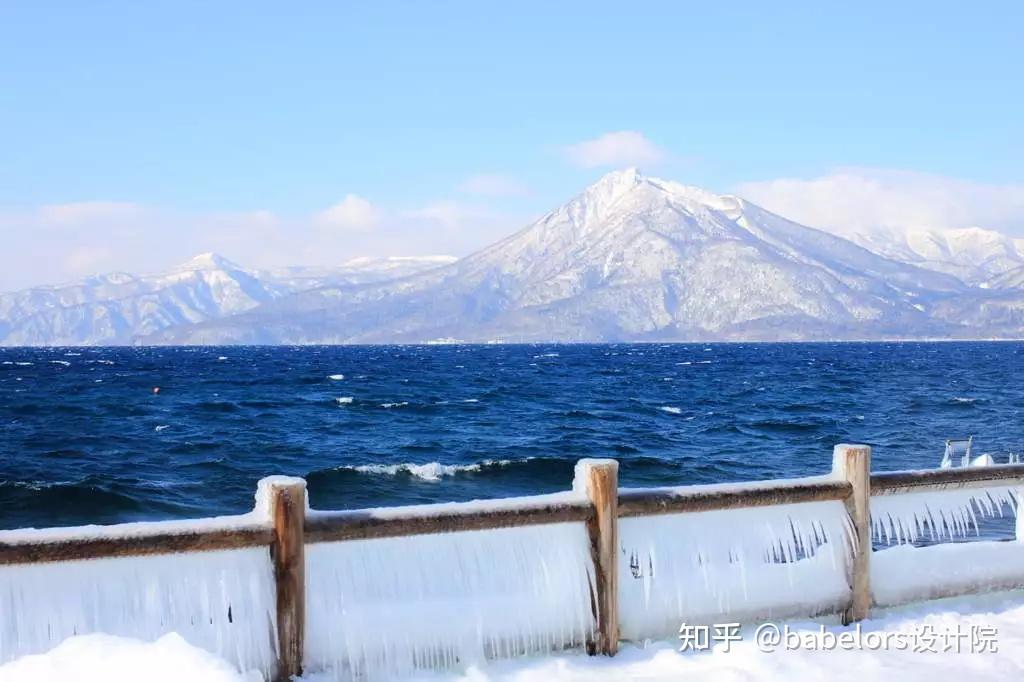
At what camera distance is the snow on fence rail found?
220 inches

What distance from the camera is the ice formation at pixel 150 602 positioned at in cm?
539

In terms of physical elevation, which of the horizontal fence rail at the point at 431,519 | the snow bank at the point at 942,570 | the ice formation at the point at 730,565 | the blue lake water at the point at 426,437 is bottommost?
the blue lake water at the point at 426,437

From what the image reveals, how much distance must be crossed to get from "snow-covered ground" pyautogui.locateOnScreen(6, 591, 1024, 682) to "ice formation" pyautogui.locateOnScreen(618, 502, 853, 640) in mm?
193

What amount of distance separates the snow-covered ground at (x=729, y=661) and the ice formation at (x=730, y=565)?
0.19 metres

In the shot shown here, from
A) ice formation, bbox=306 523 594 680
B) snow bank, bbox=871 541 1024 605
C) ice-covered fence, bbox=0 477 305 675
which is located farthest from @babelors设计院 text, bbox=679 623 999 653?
ice-covered fence, bbox=0 477 305 675

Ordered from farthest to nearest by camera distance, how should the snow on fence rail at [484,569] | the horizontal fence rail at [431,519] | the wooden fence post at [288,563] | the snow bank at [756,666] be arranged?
the snow bank at [756,666] → the horizontal fence rail at [431,519] → the wooden fence post at [288,563] → the snow on fence rail at [484,569]

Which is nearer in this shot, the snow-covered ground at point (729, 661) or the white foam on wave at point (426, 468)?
the snow-covered ground at point (729, 661)

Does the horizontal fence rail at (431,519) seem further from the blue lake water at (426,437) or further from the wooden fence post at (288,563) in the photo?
the blue lake water at (426,437)

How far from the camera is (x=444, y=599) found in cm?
643

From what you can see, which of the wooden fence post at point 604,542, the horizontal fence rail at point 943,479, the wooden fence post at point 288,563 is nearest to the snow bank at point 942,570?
the horizontal fence rail at point 943,479

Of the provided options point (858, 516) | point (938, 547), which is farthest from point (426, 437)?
point (858, 516)

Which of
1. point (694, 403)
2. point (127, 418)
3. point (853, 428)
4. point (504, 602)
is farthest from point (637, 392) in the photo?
point (504, 602)

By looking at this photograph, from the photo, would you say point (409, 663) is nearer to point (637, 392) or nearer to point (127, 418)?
point (127, 418)

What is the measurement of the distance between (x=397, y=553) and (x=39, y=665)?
2056 millimetres
